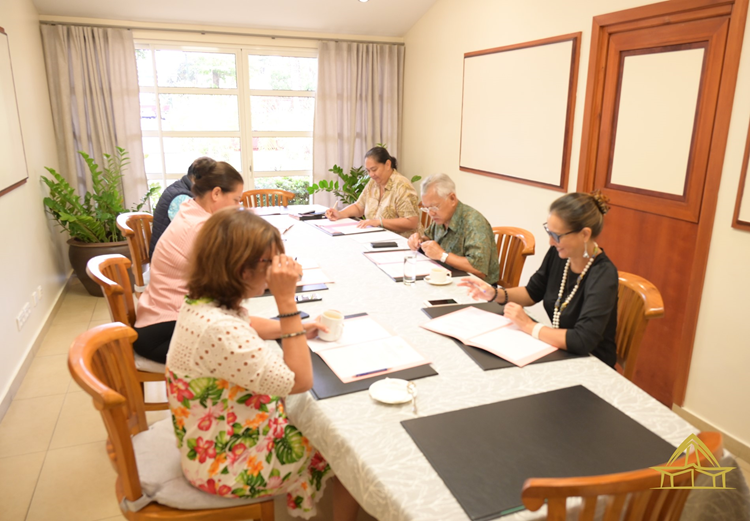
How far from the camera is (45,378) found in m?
2.97

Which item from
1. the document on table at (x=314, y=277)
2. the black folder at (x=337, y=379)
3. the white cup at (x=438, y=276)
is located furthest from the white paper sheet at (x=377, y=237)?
the black folder at (x=337, y=379)

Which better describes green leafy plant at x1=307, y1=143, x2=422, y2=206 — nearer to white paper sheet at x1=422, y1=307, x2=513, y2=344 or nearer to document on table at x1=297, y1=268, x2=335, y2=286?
document on table at x1=297, y1=268, x2=335, y2=286

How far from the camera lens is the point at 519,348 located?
1560mm

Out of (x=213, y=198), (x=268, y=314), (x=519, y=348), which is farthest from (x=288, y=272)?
(x=213, y=198)

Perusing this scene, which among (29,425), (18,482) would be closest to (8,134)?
(29,425)

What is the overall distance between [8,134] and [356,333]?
2.79 metres

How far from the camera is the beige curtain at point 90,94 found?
14.4ft

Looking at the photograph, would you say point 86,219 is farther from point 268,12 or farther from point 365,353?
point 365,353

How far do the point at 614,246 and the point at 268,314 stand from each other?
220cm

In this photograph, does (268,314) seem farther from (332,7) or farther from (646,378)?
(332,7)

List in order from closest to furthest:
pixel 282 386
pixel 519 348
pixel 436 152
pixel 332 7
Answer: pixel 282 386
pixel 519 348
pixel 332 7
pixel 436 152

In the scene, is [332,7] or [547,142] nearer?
[547,142]

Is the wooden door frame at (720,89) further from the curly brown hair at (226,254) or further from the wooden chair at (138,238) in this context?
the wooden chair at (138,238)

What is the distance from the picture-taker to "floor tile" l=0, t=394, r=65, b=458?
2355mm
